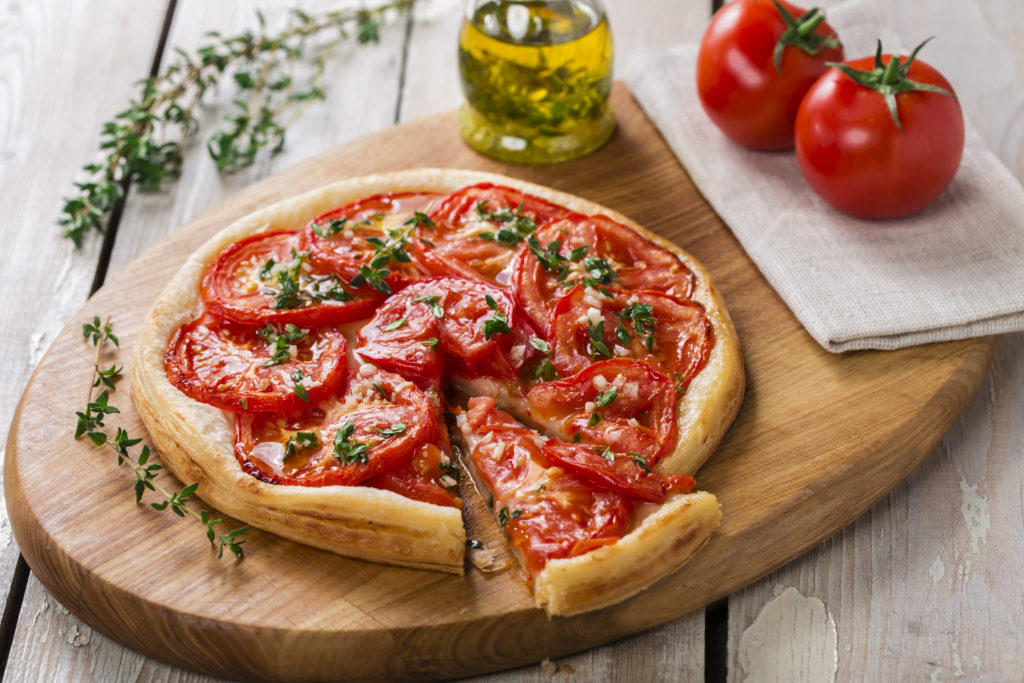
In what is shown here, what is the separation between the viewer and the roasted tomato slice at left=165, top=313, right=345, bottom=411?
3910mm

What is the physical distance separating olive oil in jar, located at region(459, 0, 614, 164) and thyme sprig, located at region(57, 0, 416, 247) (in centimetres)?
114

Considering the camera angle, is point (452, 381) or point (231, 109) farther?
point (231, 109)

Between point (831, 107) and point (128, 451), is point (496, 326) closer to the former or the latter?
point (128, 451)

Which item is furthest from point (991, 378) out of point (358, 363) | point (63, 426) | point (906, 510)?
point (63, 426)

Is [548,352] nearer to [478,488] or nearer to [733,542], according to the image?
[478,488]

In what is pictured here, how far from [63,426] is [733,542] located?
249cm

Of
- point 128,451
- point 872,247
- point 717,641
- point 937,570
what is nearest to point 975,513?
point 937,570

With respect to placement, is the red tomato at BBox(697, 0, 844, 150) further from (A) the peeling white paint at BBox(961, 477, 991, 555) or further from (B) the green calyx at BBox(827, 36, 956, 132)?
(A) the peeling white paint at BBox(961, 477, 991, 555)

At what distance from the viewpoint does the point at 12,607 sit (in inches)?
156

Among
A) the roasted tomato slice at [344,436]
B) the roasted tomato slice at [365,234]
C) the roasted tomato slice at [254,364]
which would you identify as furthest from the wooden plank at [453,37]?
the roasted tomato slice at [344,436]

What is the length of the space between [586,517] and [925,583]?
1.25 metres

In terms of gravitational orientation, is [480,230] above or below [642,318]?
above

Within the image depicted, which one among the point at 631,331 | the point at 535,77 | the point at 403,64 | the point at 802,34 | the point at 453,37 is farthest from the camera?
the point at 453,37

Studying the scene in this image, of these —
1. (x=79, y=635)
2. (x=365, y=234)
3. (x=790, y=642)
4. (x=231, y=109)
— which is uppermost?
(x=365, y=234)
